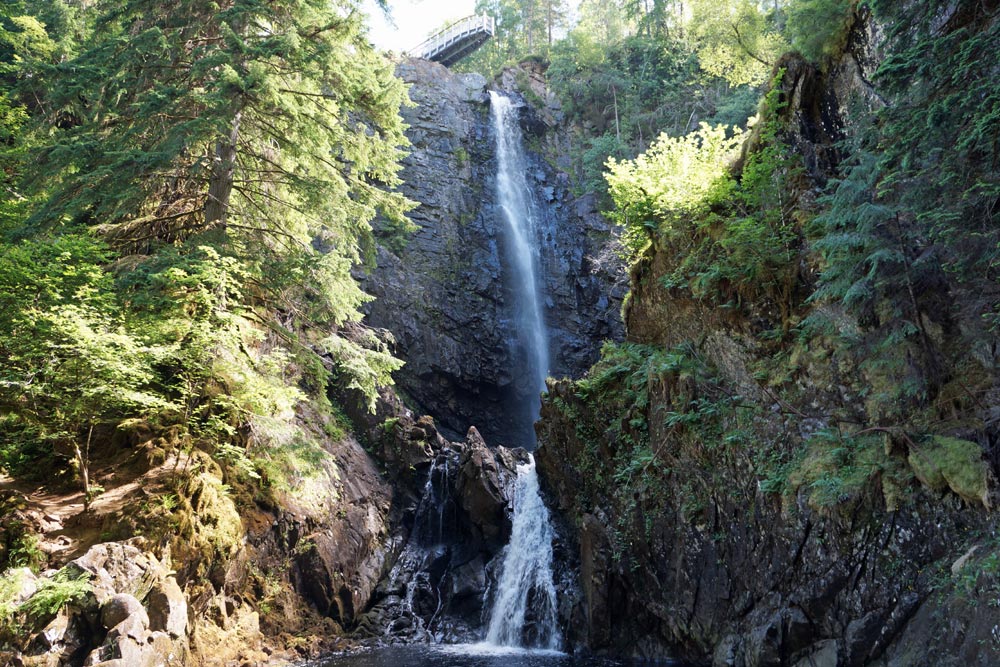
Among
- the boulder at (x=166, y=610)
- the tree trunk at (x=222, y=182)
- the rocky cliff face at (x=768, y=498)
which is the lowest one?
the boulder at (x=166, y=610)

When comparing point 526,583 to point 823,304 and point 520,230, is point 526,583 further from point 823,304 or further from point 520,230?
point 520,230

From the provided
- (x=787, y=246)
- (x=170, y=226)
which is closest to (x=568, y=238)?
(x=787, y=246)

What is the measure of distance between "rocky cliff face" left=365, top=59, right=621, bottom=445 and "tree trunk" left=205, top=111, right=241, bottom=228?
39.4 feet

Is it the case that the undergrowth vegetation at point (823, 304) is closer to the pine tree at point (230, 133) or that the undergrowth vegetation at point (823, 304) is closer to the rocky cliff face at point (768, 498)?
the rocky cliff face at point (768, 498)

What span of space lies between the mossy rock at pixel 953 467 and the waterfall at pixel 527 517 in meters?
7.90

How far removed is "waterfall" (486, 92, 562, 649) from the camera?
43.3 ft

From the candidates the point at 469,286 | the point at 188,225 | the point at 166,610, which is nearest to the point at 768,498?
the point at 166,610

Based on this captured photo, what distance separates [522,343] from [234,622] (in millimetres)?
17252

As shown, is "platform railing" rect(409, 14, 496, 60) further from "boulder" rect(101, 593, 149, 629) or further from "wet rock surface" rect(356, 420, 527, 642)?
"boulder" rect(101, 593, 149, 629)

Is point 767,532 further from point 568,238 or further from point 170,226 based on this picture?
point 568,238

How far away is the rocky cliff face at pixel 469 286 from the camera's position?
79.4 feet

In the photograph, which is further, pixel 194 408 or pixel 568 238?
pixel 568 238

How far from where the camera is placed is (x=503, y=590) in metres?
14.3

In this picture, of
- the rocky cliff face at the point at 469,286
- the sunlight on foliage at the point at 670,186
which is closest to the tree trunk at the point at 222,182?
the sunlight on foliage at the point at 670,186
